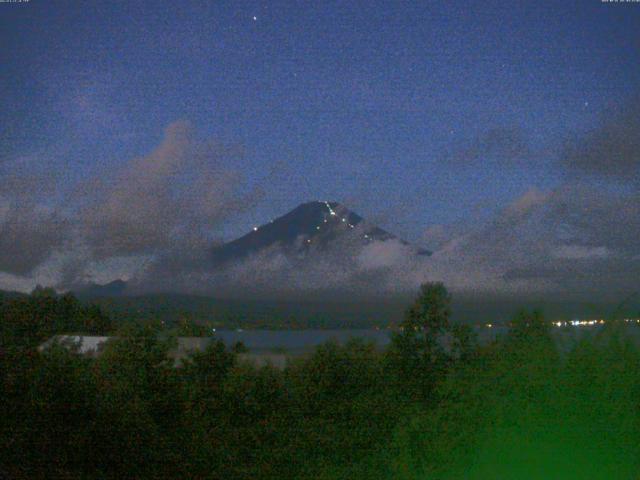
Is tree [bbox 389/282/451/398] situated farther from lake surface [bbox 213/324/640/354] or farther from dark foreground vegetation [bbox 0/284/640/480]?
lake surface [bbox 213/324/640/354]

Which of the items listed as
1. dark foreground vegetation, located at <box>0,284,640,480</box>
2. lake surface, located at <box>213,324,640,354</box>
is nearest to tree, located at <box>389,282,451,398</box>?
dark foreground vegetation, located at <box>0,284,640,480</box>

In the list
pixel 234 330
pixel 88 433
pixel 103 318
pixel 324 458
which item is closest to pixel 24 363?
pixel 88 433

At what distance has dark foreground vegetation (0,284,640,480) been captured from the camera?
200 inches

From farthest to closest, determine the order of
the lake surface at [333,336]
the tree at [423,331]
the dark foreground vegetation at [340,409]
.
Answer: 1. the tree at [423,331]
2. the lake surface at [333,336]
3. the dark foreground vegetation at [340,409]

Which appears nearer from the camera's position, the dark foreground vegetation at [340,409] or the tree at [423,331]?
the dark foreground vegetation at [340,409]

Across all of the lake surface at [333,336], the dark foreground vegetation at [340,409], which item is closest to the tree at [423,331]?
the dark foreground vegetation at [340,409]

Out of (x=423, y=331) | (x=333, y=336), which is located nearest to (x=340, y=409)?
(x=333, y=336)

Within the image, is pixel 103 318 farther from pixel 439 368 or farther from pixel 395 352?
pixel 439 368

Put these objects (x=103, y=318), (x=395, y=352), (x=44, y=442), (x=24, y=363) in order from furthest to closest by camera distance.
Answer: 1. (x=103, y=318)
2. (x=395, y=352)
3. (x=24, y=363)
4. (x=44, y=442)

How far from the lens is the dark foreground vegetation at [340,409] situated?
5.07 meters

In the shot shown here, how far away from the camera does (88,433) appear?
8.30 m

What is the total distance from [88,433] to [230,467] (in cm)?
171

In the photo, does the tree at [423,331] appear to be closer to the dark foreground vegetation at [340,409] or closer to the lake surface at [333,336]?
the dark foreground vegetation at [340,409]

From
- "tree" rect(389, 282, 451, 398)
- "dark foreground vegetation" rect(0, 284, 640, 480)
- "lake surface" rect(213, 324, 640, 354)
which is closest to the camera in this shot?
"dark foreground vegetation" rect(0, 284, 640, 480)
